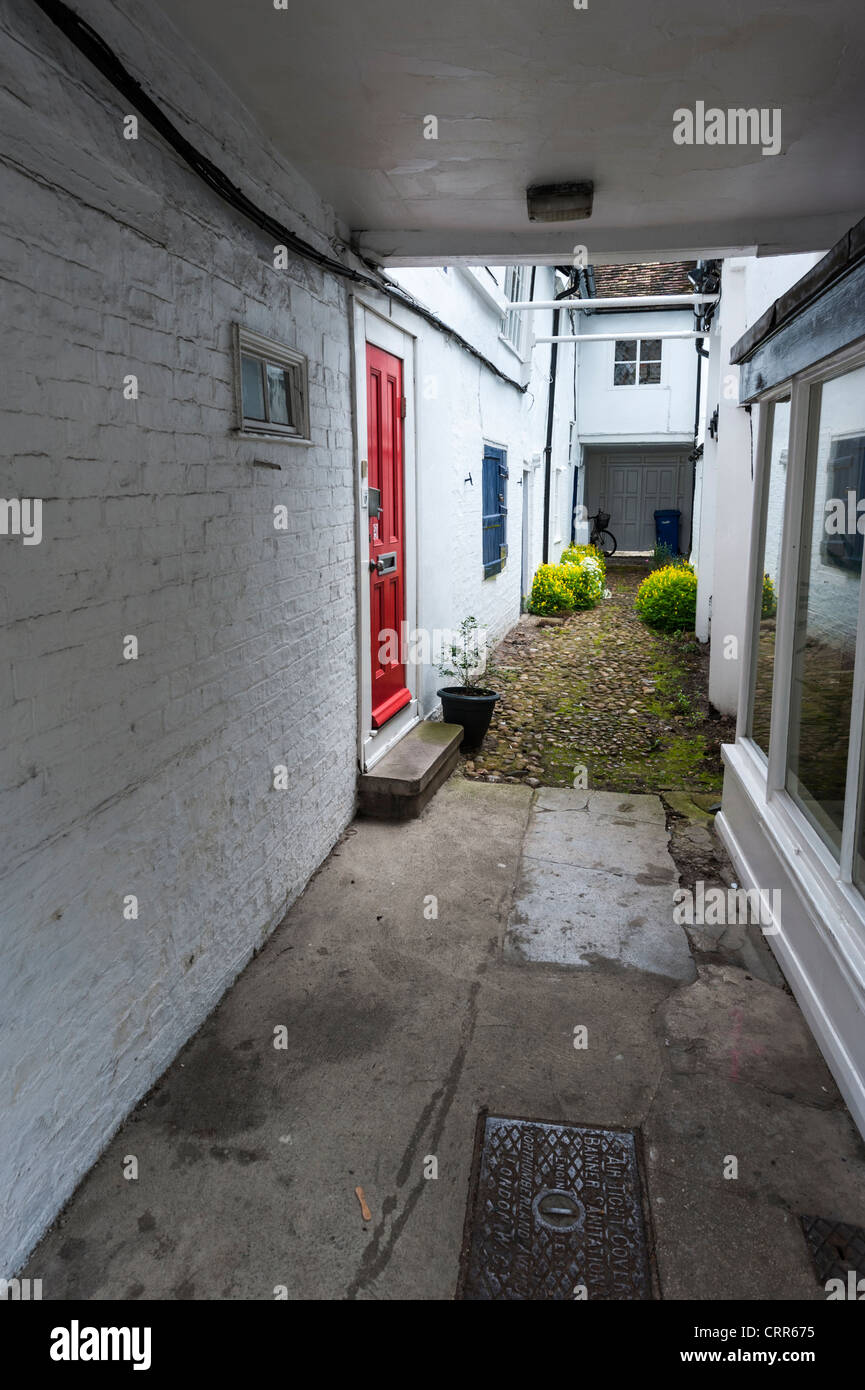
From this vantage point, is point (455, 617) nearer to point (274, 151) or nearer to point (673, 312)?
point (274, 151)

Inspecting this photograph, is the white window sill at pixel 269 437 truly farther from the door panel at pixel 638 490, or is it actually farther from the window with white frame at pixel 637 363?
the door panel at pixel 638 490

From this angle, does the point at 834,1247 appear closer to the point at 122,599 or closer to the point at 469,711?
the point at 122,599

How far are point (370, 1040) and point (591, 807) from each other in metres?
2.92

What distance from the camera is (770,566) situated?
4.75 metres

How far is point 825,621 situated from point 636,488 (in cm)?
2227

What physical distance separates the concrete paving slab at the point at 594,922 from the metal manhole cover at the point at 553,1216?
1.17 m

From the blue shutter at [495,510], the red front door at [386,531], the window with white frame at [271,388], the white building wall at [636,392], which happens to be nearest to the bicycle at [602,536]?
the white building wall at [636,392]

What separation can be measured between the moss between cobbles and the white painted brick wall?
3.13 metres

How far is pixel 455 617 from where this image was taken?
8.30m

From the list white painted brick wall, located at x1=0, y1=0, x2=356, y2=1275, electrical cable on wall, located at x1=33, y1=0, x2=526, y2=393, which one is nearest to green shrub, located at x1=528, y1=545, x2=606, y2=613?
electrical cable on wall, located at x1=33, y1=0, x2=526, y2=393

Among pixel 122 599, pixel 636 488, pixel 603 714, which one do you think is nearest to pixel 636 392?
pixel 636 488

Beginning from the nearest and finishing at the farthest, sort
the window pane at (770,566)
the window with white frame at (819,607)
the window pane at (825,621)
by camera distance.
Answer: the window with white frame at (819,607) → the window pane at (825,621) → the window pane at (770,566)

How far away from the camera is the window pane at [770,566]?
4539mm
